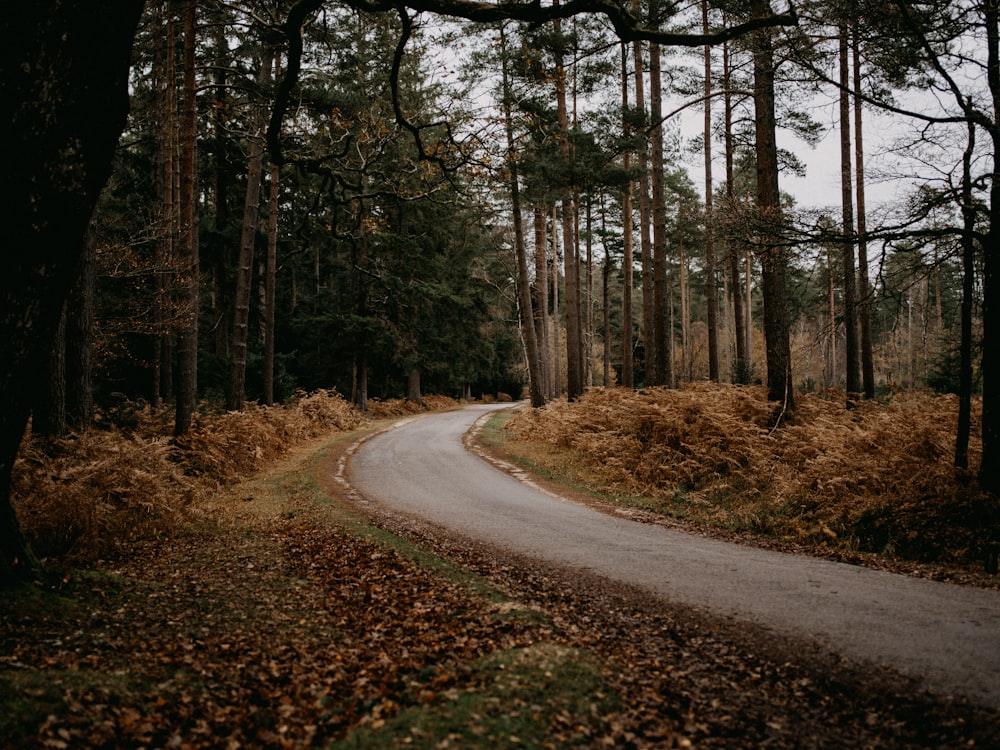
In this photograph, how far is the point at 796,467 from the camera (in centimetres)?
1016

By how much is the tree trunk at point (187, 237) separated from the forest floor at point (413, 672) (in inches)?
295

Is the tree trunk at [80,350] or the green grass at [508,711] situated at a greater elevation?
the tree trunk at [80,350]

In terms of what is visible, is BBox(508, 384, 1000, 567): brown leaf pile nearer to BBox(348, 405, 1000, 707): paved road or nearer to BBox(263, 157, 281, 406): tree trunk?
BBox(348, 405, 1000, 707): paved road

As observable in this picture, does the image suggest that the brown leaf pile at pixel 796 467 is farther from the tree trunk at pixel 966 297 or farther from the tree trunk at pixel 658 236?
the tree trunk at pixel 658 236

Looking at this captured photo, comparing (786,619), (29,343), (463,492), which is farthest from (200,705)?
(463,492)

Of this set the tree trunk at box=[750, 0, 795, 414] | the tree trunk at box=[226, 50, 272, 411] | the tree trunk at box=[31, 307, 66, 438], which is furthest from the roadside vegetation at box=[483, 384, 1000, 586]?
the tree trunk at box=[31, 307, 66, 438]

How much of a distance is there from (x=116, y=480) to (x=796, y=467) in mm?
10925

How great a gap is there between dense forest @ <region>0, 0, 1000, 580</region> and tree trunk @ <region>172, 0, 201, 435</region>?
65 millimetres

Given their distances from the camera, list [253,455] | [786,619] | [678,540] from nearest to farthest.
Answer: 1. [786,619]
2. [678,540]
3. [253,455]

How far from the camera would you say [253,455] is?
47.3 feet

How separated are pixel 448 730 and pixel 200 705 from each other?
152cm

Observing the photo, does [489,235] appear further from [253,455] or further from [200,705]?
[200,705]

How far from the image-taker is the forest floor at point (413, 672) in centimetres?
303

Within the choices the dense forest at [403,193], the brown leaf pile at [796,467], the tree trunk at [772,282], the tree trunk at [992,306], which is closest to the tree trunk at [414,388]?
the dense forest at [403,193]
